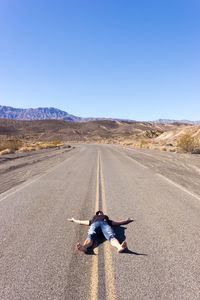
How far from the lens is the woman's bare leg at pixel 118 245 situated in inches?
263

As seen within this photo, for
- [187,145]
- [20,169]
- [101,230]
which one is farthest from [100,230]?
[187,145]

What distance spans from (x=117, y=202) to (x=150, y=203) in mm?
1002

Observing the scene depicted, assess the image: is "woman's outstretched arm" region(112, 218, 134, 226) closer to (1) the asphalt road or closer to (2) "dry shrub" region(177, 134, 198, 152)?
(1) the asphalt road

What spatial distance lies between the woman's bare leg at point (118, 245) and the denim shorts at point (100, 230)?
0.17 meters

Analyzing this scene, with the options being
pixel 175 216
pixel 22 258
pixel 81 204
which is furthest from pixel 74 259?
pixel 81 204

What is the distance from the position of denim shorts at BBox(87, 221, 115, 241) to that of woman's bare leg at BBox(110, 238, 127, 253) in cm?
17

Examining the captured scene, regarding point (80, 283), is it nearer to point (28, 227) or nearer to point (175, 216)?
point (28, 227)

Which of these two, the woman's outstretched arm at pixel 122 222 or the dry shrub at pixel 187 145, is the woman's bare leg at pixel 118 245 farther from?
the dry shrub at pixel 187 145

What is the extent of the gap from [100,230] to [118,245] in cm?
110

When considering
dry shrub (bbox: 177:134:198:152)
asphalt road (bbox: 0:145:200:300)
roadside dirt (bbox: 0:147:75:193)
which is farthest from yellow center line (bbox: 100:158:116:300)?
dry shrub (bbox: 177:134:198:152)

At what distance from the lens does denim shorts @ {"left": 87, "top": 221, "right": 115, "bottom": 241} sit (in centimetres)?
738

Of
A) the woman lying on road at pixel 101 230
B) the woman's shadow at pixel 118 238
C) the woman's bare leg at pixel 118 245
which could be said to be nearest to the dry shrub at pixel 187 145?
the woman lying on road at pixel 101 230

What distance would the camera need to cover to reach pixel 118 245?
6.90 meters

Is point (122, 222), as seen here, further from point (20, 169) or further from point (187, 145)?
point (187, 145)
